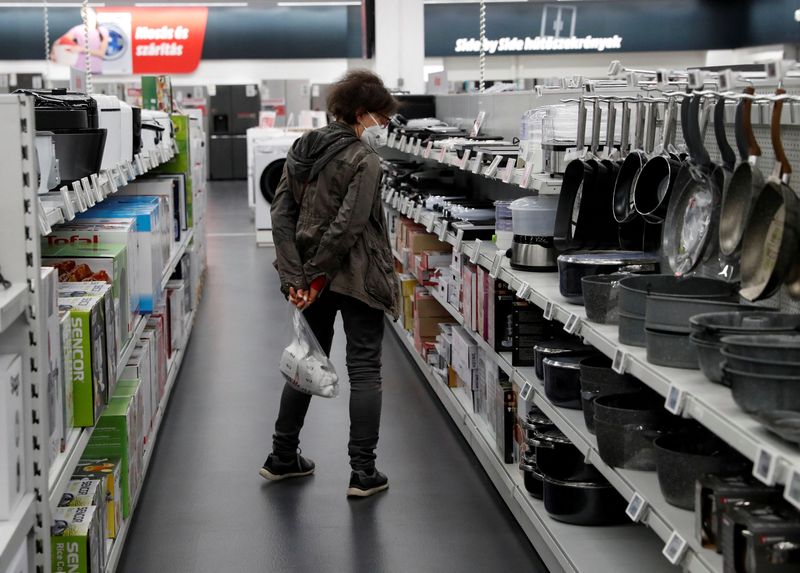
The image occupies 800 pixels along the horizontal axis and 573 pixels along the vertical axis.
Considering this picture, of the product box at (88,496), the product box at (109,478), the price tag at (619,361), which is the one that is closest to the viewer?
the price tag at (619,361)

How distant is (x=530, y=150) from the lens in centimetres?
374

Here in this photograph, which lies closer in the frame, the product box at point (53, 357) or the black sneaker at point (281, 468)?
the product box at point (53, 357)

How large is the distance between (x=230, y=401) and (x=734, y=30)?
663 inches

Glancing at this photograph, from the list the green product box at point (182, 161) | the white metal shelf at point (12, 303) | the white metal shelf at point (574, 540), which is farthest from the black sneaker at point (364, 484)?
the green product box at point (182, 161)

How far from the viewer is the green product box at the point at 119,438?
11.3ft

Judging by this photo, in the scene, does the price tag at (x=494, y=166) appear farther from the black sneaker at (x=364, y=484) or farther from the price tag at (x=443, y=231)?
the black sneaker at (x=364, y=484)

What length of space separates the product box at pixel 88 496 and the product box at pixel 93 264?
0.55 m

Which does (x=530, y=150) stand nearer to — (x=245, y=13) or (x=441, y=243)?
(x=441, y=243)

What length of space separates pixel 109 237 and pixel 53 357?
123 cm

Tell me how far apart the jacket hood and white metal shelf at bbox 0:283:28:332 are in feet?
5.89

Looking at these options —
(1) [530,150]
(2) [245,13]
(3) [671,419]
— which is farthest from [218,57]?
(3) [671,419]

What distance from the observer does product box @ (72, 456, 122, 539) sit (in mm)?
3199

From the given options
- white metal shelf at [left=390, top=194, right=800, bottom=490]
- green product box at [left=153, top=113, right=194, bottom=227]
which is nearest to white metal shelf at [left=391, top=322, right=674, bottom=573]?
white metal shelf at [left=390, top=194, right=800, bottom=490]

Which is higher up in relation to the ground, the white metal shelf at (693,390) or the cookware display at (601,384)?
the white metal shelf at (693,390)
